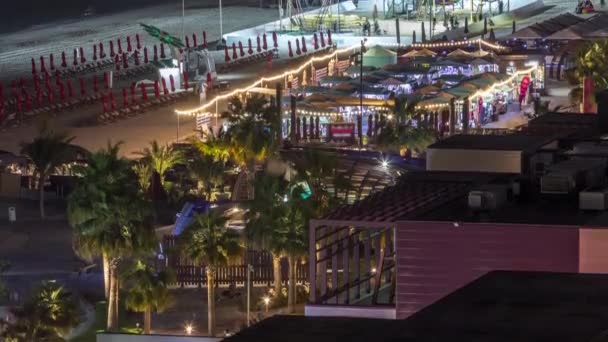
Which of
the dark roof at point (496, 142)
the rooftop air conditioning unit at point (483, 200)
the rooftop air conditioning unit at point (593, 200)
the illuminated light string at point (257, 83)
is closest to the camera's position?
the rooftop air conditioning unit at point (593, 200)

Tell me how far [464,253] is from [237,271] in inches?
434

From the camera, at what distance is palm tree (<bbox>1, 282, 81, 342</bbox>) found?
27078 millimetres

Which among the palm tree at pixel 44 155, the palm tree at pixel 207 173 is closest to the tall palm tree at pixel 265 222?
the palm tree at pixel 207 173

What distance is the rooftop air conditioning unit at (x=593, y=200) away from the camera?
23.3m

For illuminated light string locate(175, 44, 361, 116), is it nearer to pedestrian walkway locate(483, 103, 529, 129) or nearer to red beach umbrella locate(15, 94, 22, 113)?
pedestrian walkway locate(483, 103, 529, 129)

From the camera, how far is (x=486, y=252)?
22141 millimetres

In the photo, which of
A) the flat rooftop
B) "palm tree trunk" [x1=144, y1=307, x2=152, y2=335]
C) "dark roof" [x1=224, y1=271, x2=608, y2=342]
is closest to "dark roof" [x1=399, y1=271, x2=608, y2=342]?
"dark roof" [x1=224, y1=271, x2=608, y2=342]

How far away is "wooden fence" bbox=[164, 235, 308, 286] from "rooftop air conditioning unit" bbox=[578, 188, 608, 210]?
9588 millimetres

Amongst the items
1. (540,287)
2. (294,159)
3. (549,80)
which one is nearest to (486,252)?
(540,287)

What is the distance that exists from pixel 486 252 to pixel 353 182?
15073 mm

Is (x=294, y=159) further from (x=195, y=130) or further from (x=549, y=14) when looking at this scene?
(x=549, y=14)

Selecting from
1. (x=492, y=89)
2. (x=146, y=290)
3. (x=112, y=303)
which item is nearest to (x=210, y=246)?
(x=146, y=290)

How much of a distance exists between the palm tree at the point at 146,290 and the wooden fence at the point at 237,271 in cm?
359

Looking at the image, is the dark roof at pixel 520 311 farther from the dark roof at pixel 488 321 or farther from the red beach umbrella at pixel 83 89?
the red beach umbrella at pixel 83 89
